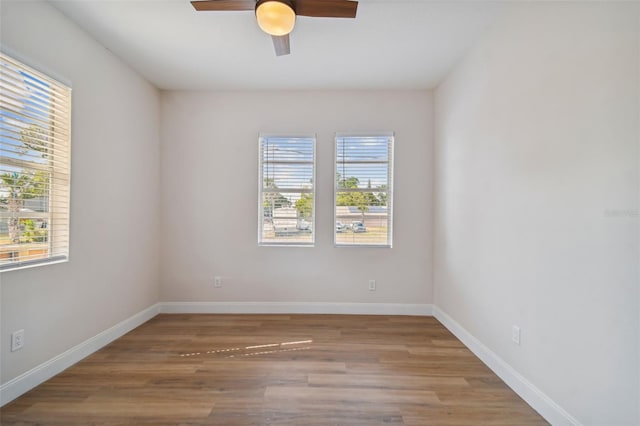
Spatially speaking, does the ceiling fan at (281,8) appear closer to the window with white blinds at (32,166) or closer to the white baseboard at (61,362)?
the window with white blinds at (32,166)

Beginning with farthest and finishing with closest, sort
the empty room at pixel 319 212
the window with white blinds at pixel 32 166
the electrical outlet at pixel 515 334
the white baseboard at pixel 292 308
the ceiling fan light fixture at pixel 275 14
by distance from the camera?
the white baseboard at pixel 292 308 < the electrical outlet at pixel 515 334 < the window with white blinds at pixel 32 166 < the ceiling fan light fixture at pixel 275 14 < the empty room at pixel 319 212

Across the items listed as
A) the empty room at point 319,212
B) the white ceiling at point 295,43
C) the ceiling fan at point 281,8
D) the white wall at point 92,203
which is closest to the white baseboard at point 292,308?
the empty room at point 319,212

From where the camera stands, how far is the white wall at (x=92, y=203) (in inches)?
78.6

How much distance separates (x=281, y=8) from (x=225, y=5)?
37cm

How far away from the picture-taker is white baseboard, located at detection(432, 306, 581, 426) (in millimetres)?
1712

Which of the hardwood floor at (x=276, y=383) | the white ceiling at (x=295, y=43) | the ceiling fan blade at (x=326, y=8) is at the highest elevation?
the white ceiling at (x=295, y=43)

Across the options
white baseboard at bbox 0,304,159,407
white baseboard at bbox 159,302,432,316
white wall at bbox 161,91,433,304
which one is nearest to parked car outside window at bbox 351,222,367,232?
white wall at bbox 161,91,433,304

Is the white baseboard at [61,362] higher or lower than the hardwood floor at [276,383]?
higher

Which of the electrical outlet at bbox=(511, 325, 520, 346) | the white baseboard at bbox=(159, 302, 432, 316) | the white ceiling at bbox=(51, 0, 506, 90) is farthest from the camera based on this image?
the white baseboard at bbox=(159, 302, 432, 316)

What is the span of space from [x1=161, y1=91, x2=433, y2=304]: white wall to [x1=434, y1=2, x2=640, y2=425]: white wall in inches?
36.1

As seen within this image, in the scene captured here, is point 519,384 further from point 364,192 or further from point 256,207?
point 256,207

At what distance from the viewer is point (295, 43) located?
8.64 feet

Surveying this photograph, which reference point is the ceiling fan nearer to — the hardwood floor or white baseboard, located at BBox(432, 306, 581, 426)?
the hardwood floor

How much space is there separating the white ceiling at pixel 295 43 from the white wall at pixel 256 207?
0.94 feet
